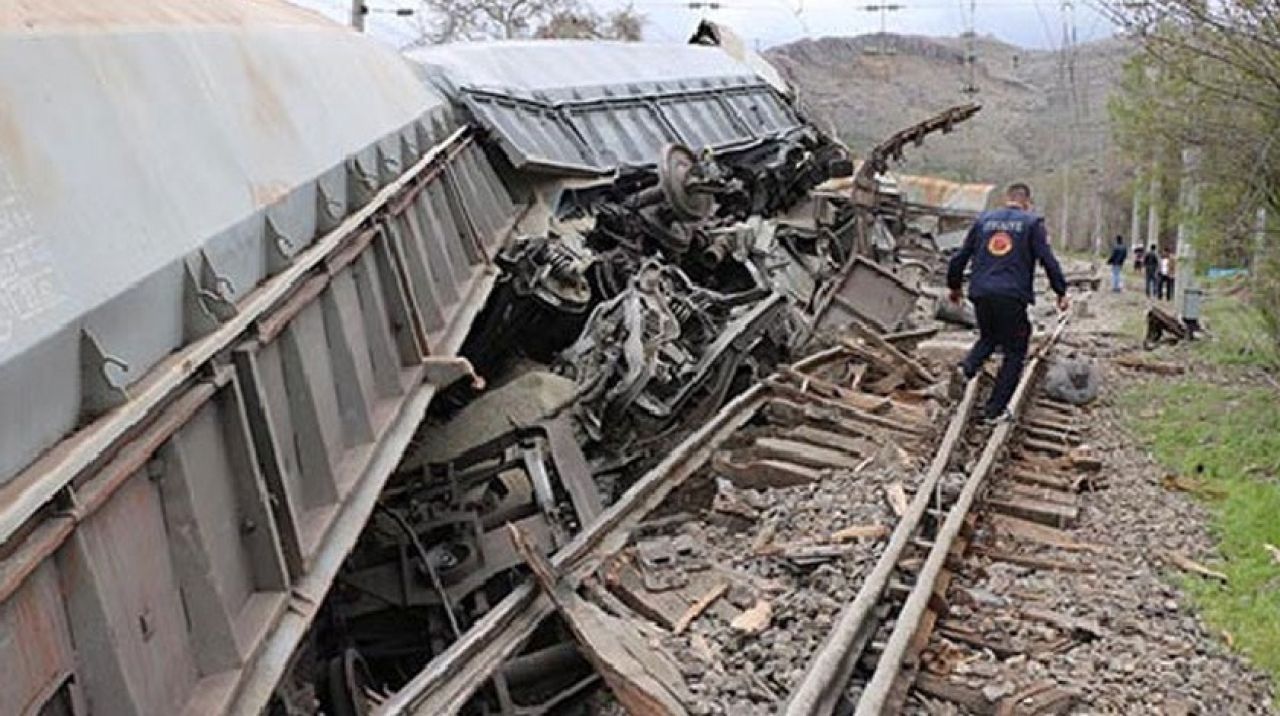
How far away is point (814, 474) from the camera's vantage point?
7.92m

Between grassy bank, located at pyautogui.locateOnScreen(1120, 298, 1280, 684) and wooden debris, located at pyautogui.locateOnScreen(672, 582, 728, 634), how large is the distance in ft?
7.58

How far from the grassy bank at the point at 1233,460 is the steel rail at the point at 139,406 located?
14.6 ft

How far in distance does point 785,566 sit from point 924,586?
928 millimetres

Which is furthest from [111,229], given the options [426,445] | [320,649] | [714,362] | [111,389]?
[714,362]

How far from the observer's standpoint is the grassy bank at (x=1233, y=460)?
19.7 ft

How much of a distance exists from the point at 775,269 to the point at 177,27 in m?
9.13

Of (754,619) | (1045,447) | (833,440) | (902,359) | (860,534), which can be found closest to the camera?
(754,619)

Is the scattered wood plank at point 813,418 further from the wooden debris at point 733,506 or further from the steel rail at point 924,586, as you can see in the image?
the wooden debris at point 733,506

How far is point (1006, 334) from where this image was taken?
9195mm

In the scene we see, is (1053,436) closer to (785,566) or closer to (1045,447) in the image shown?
(1045,447)

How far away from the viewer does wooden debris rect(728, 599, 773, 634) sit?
5707 millimetres

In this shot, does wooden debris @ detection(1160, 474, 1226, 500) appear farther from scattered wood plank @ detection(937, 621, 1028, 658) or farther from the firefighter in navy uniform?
scattered wood plank @ detection(937, 621, 1028, 658)

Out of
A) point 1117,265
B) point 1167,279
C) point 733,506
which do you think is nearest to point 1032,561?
point 733,506

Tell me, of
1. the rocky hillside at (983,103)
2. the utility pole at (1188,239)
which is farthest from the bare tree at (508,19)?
the utility pole at (1188,239)
